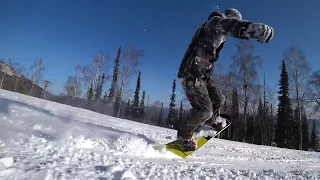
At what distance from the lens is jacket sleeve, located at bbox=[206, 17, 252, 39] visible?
2592mm

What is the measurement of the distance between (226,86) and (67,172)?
23.1 metres

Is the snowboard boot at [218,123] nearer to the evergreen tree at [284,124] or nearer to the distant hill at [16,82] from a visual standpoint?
the evergreen tree at [284,124]

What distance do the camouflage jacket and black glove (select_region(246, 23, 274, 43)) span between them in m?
0.31

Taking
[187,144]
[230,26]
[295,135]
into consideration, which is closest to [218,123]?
[187,144]

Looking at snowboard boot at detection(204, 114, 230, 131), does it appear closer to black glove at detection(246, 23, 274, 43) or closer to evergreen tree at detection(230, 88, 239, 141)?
black glove at detection(246, 23, 274, 43)

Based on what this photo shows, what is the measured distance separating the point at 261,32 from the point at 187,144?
1.87 metres

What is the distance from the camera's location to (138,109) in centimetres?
4641

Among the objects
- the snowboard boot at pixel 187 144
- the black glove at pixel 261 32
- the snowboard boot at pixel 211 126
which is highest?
the black glove at pixel 261 32

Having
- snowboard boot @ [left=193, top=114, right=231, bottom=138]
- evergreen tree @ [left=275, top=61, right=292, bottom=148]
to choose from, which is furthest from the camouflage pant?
evergreen tree @ [left=275, top=61, right=292, bottom=148]

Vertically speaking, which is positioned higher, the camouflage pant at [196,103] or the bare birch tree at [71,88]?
the bare birch tree at [71,88]

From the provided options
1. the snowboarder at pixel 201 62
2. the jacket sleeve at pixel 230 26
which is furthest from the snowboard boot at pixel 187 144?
the jacket sleeve at pixel 230 26

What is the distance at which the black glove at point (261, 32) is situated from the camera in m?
2.42

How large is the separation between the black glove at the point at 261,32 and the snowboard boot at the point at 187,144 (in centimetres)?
176

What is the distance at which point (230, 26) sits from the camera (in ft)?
8.93
